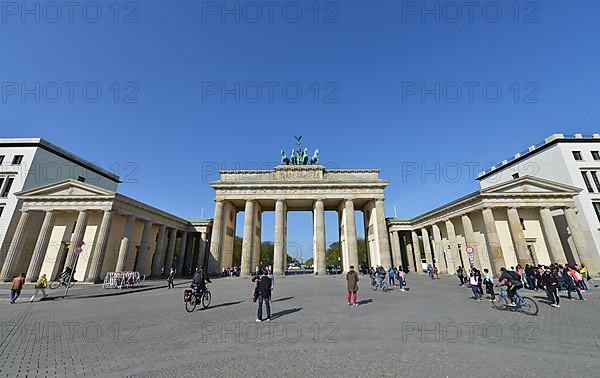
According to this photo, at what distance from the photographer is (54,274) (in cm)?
2730

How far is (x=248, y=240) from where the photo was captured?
34500 millimetres

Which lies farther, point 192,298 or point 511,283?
point 192,298

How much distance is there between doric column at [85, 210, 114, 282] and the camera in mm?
23656

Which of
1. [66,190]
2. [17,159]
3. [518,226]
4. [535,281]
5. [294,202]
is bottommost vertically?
[535,281]

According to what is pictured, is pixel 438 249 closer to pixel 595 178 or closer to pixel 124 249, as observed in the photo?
pixel 595 178

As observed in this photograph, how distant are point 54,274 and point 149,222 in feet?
35.1

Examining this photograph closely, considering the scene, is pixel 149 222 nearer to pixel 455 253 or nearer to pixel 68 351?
pixel 68 351

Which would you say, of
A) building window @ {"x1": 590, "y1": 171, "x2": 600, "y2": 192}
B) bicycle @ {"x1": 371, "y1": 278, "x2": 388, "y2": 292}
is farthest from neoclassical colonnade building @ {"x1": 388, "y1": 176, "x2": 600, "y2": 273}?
bicycle @ {"x1": 371, "y1": 278, "x2": 388, "y2": 292}

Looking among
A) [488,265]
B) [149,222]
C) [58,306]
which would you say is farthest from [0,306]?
[488,265]

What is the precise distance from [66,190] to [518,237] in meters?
50.0

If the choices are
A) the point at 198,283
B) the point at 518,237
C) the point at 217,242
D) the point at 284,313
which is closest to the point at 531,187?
the point at 518,237

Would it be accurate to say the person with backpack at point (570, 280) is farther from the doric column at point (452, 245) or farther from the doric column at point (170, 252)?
the doric column at point (170, 252)

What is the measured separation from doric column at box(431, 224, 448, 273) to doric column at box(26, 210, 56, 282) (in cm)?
4755

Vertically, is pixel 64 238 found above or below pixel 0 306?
above
